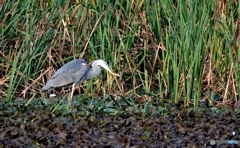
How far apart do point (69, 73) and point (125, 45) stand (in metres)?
0.67

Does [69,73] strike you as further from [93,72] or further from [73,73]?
[93,72]

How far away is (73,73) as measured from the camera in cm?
766

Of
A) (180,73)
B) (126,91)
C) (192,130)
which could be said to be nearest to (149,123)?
(192,130)

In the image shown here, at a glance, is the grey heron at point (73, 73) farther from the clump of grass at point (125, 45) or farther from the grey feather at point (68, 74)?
the clump of grass at point (125, 45)

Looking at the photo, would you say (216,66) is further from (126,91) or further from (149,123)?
(149,123)

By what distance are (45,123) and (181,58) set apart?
153cm

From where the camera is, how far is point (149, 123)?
623 centimetres

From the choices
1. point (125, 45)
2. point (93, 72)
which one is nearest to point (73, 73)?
point (93, 72)

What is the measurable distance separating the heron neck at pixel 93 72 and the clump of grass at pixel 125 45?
0.44ft

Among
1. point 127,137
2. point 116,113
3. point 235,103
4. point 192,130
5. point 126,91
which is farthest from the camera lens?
point 126,91

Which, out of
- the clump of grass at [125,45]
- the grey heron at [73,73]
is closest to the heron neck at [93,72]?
the grey heron at [73,73]

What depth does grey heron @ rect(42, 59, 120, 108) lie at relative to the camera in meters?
7.56

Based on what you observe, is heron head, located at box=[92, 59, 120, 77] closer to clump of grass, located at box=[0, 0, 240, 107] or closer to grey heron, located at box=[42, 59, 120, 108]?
grey heron, located at box=[42, 59, 120, 108]

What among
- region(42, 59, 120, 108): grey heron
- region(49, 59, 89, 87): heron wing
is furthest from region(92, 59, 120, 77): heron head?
region(49, 59, 89, 87): heron wing
